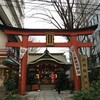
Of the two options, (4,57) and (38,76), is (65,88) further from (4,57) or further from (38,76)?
(4,57)

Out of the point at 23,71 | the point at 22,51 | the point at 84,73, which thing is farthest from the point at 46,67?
the point at 22,51

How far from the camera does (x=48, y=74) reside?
107 feet

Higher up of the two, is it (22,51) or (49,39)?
(49,39)

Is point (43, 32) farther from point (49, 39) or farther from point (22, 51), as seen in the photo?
point (22, 51)

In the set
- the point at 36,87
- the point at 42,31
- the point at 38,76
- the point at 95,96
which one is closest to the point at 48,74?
the point at 38,76

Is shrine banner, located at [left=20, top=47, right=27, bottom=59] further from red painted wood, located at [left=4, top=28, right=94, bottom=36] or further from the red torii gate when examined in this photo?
red painted wood, located at [left=4, top=28, right=94, bottom=36]

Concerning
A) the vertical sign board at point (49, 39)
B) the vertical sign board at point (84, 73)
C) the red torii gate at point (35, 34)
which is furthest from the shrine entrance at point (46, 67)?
the vertical sign board at point (84, 73)

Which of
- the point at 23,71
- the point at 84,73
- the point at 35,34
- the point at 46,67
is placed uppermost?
the point at 35,34

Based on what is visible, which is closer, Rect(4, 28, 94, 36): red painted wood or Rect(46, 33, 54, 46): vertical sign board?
Rect(46, 33, 54, 46): vertical sign board

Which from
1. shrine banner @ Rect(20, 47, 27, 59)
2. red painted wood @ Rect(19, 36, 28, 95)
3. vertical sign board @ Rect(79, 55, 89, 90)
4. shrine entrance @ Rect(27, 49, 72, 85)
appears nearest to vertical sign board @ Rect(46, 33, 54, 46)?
red painted wood @ Rect(19, 36, 28, 95)

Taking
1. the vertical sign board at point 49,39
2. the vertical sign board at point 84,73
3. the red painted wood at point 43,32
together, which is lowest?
the vertical sign board at point 84,73

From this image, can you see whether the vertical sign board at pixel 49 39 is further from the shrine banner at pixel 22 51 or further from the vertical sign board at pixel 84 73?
the vertical sign board at pixel 84 73

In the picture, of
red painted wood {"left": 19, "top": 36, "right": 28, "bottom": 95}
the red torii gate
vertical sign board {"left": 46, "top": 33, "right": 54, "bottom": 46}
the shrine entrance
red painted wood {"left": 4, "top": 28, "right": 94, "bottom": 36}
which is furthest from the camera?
the shrine entrance

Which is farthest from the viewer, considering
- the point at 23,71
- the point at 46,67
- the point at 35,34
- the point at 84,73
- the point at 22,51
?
the point at 46,67
